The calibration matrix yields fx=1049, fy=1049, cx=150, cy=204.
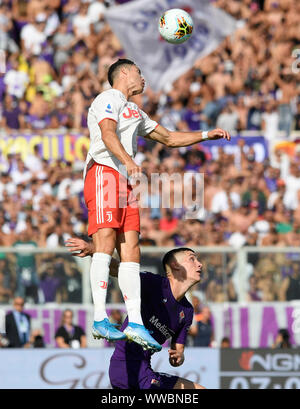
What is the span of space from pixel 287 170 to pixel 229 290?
4.22 m

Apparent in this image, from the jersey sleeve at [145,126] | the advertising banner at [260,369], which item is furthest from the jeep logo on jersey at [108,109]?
the advertising banner at [260,369]

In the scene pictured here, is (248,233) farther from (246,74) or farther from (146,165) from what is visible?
(246,74)

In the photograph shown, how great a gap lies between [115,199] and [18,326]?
750 centimetres

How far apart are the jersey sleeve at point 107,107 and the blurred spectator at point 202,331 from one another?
25.2 feet

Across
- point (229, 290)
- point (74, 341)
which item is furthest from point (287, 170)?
point (74, 341)

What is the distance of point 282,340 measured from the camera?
1686cm

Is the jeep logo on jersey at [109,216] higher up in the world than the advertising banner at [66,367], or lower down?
higher up

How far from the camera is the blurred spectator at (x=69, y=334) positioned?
53.8 ft

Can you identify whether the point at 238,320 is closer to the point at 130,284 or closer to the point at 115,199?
the point at 130,284

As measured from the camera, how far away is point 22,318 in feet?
54.2

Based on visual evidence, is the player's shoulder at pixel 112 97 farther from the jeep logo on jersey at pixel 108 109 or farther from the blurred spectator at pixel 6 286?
the blurred spectator at pixel 6 286

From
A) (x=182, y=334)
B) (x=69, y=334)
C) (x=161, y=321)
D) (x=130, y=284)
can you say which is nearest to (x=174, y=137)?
(x=130, y=284)

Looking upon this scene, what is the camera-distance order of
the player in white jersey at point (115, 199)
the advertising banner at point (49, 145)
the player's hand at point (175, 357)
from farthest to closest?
the advertising banner at point (49, 145), the player's hand at point (175, 357), the player in white jersey at point (115, 199)

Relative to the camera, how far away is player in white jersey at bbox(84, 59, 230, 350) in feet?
30.7
